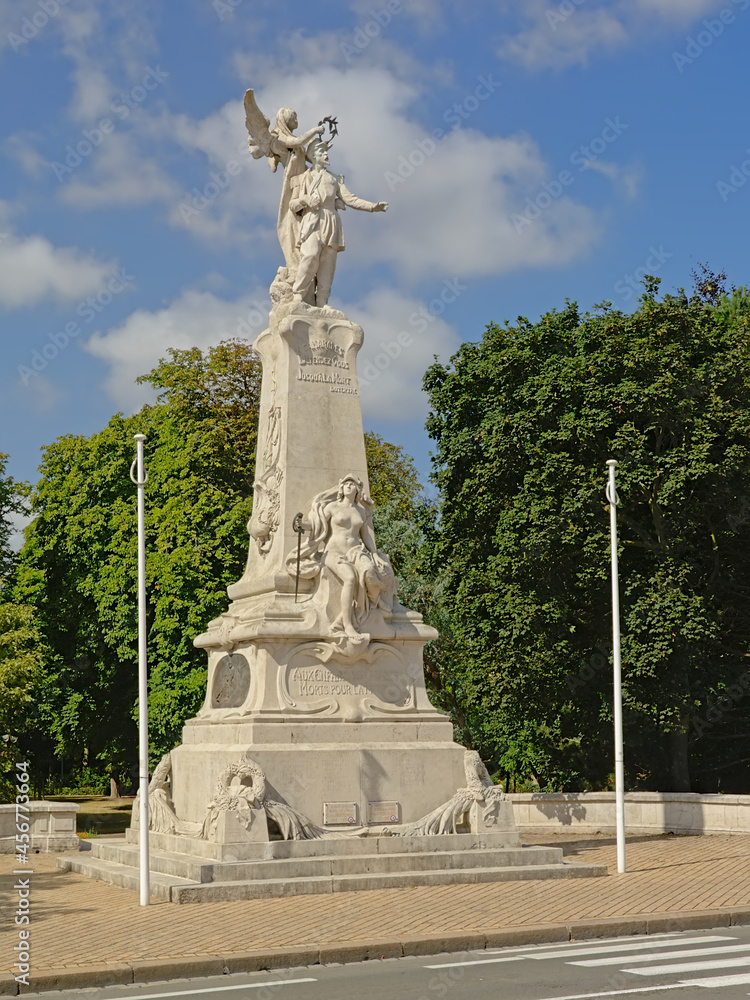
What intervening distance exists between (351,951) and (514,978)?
5.87 feet

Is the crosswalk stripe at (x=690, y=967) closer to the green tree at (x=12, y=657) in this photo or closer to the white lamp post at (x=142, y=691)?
the white lamp post at (x=142, y=691)

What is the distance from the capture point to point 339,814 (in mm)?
16500

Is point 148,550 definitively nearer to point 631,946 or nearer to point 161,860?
point 161,860

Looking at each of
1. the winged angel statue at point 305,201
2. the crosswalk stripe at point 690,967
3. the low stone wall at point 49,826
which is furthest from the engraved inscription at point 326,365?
the crosswalk stripe at point 690,967

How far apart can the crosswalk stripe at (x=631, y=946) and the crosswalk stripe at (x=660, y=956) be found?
0.03 meters

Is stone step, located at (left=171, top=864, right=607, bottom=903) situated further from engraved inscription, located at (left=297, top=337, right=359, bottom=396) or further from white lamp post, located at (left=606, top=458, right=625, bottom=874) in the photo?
engraved inscription, located at (left=297, top=337, right=359, bottom=396)

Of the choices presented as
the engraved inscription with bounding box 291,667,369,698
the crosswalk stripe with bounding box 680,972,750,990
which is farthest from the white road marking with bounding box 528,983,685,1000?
the engraved inscription with bounding box 291,667,369,698

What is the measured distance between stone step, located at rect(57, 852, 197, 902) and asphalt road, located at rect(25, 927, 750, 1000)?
397 cm

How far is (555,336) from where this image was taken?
27.6 meters

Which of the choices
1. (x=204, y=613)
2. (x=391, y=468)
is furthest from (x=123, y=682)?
(x=391, y=468)

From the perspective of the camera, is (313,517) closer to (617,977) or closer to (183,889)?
(183,889)

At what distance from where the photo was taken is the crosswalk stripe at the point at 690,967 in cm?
1007

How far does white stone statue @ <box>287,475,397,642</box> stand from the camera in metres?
17.5

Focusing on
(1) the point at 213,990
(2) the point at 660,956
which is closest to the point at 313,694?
(2) the point at 660,956
